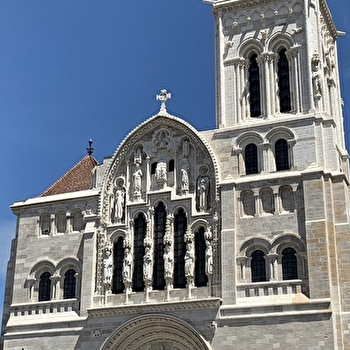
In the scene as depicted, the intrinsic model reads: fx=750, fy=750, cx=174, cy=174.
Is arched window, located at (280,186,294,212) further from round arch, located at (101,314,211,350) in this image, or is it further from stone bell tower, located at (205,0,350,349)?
round arch, located at (101,314,211,350)

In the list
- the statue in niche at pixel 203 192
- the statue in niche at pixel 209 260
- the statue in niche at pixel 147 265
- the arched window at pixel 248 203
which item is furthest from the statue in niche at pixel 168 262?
the arched window at pixel 248 203

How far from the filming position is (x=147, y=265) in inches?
1407

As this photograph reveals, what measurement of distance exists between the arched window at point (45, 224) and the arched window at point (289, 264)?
12.9m

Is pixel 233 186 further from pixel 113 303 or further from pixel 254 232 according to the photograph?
pixel 113 303

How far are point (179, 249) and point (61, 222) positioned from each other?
717cm

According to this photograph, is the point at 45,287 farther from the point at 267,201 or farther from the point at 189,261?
the point at 267,201

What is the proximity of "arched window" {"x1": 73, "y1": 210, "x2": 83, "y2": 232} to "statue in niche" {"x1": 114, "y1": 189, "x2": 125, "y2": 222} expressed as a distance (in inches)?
81.7

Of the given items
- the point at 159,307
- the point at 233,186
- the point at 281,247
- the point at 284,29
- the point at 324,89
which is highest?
the point at 284,29

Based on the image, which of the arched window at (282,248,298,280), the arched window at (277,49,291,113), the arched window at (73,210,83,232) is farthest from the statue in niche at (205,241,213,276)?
the arched window at (277,49,291,113)

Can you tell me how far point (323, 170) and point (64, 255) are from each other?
13745 millimetres

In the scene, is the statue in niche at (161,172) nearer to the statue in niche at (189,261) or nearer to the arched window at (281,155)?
the statue in niche at (189,261)

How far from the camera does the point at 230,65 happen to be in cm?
3894

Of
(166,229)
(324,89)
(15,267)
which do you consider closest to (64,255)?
(15,267)

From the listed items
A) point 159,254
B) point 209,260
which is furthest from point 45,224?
point 209,260
